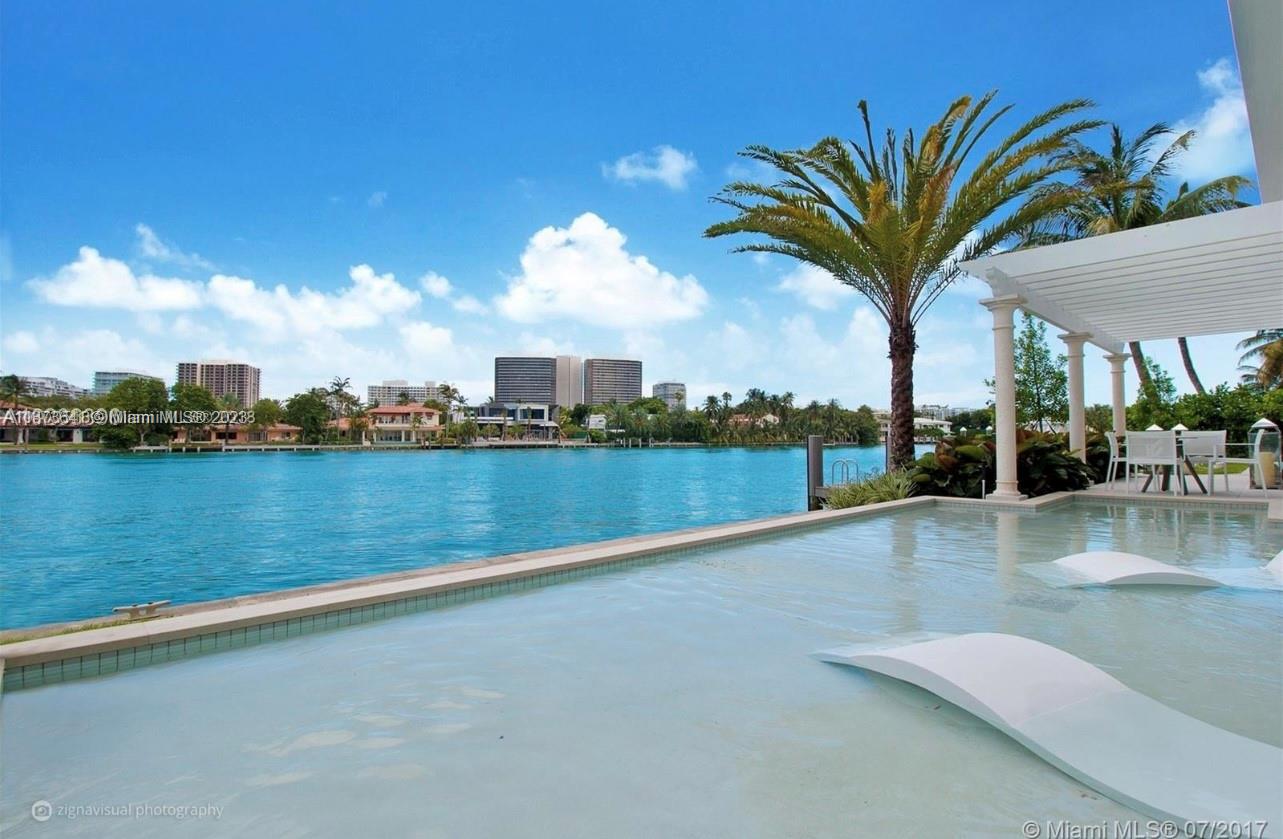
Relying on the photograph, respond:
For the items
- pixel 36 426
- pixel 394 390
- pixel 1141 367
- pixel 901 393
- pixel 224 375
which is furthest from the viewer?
pixel 394 390

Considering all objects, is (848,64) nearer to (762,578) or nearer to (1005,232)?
(1005,232)

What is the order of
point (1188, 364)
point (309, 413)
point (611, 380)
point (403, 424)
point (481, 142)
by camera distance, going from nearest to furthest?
point (1188, 364)
point (481, 142)
point (309, 413)
point (403, 424)
point (611, 380)

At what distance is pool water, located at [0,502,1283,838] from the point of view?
1646 millimetres

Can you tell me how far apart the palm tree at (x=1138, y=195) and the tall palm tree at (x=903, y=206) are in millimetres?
8272

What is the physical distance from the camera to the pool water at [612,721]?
1.65m

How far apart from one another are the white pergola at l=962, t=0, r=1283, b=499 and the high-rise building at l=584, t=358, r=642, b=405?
14109cm

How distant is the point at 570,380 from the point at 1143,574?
154 m

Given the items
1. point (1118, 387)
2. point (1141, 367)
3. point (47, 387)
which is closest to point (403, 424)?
point (47, 387)

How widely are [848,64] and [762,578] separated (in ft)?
51.6

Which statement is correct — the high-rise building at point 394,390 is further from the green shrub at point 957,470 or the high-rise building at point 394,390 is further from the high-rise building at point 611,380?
the green shrub at point 957,470

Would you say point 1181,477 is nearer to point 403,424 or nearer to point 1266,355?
point 1266,355

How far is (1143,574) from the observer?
12.9 ft

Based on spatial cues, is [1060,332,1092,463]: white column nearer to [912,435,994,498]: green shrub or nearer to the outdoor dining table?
the outdoor dining table

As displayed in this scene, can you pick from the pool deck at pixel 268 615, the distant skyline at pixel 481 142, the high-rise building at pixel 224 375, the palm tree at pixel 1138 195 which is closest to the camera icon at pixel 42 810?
the pool deck at pixel 268 615
